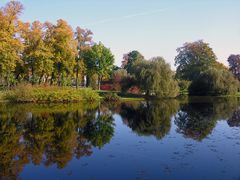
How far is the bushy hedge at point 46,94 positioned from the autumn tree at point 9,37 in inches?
156

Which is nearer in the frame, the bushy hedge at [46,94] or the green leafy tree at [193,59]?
the bushy hedge at [46,94]

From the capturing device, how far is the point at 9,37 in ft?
141

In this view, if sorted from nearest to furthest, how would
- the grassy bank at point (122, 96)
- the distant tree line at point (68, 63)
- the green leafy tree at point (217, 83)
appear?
the distant tree line at point (68, 63)
the grassy bank at point (122, 96)
the green leafy tree at point (217, 83)

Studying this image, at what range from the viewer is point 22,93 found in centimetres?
4128

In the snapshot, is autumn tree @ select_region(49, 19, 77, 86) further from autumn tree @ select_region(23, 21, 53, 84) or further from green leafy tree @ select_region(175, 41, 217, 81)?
green leafy tree @ select_region(175, 41, 217, 81)

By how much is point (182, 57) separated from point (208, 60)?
8148 mm

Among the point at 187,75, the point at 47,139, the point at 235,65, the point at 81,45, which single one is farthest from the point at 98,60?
the point at 235,65

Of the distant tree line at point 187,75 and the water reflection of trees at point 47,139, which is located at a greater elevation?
the distant tree line at point 187,75

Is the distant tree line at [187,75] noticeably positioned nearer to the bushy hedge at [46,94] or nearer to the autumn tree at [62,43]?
the bushy hedge at [46,94]

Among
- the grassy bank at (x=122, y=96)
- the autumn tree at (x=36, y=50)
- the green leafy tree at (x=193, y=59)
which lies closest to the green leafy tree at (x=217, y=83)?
the green leafy tree at (x=193, y=59)

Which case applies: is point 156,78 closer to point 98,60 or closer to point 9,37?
point 98,60

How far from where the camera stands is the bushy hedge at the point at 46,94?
4141 centimetres

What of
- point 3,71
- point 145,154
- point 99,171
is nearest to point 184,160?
point 145,154

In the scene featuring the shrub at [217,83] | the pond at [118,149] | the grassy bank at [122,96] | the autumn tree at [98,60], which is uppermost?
the autumn tree at [98,60]
